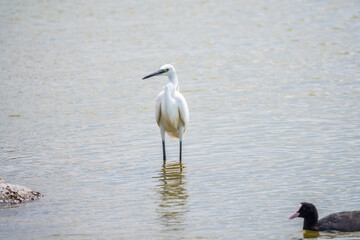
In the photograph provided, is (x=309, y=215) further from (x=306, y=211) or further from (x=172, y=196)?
(x=172, y=196)

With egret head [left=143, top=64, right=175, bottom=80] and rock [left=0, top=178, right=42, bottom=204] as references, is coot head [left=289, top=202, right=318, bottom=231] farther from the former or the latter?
egret head [left=143, top=64, right=175, bottom=80]

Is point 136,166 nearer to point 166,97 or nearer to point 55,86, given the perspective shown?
point 166,97

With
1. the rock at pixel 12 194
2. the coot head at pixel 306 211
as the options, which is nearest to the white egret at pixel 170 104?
the rock at pixel 12 194

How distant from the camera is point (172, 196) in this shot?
9.45 meters

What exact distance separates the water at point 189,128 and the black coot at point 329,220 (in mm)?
129

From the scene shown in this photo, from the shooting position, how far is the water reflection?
8.37 m

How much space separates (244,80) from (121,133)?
19.6 ft

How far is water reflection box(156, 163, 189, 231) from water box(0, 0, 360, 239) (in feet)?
0.08

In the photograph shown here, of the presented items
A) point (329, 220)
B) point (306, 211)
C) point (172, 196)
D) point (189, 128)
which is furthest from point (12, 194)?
point (189, 128)

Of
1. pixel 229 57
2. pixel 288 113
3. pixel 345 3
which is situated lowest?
pixel 288 113

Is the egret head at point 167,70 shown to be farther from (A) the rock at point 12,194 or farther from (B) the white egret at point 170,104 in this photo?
(A) the rock at point 12,194

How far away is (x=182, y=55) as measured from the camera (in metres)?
23.3

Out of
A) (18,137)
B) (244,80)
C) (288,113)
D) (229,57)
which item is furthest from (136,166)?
(229,57)

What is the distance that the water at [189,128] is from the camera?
8602mm
